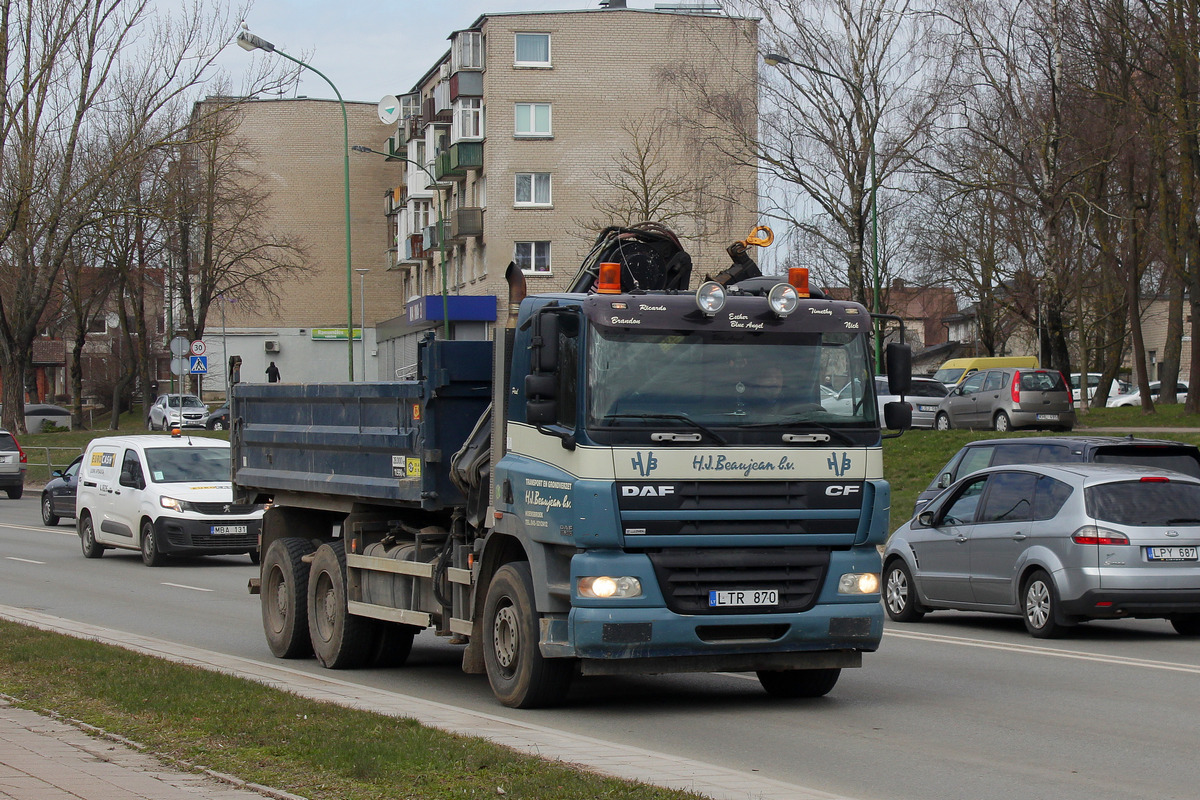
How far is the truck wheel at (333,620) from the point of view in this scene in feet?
38.1

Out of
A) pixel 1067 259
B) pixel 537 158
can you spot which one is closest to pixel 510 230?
pixel 537 158

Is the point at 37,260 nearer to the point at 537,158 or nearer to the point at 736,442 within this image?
the point at 537,158

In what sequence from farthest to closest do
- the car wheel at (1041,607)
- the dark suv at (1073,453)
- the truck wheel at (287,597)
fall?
the dark suv at (1073,453) → the car wheel at (1041,607) → the truck wheel at (287,597)

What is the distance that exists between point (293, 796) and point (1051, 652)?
25.8 ft

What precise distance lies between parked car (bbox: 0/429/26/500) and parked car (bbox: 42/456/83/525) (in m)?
9.19

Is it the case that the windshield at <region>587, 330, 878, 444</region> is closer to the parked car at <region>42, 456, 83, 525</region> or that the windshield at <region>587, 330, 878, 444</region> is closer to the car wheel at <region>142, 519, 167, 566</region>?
the car wheel at <region>142, 519, 167, 566</region>

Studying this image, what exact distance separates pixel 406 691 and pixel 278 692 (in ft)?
5.24

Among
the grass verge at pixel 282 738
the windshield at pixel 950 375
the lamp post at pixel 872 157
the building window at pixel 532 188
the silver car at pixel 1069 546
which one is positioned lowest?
the grass verge at pixel 282 738

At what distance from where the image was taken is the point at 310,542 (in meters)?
12.6

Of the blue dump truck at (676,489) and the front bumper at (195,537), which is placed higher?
the blue dump truck at (676,489)

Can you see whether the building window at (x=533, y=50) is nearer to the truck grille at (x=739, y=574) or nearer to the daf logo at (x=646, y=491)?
the truck grille at (x=739, y=574)

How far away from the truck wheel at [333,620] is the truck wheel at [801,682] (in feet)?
10.9

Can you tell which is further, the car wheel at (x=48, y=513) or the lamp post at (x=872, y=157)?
the lamp post at (x=872, y=157)

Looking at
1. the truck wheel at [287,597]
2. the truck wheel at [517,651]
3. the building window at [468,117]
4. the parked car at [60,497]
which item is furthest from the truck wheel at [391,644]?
the building window at [468,117]
